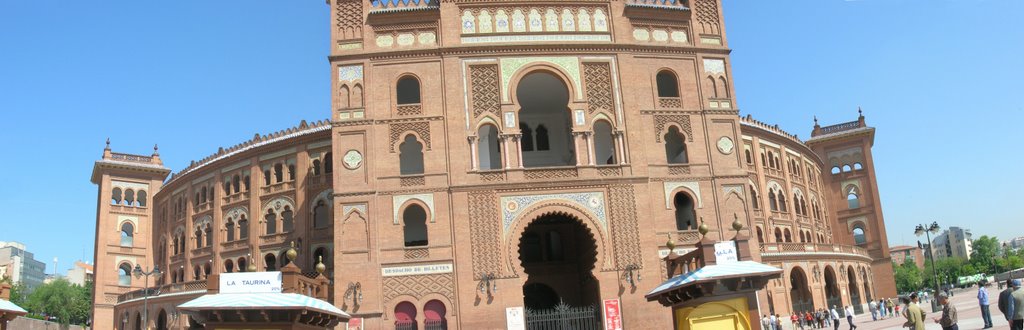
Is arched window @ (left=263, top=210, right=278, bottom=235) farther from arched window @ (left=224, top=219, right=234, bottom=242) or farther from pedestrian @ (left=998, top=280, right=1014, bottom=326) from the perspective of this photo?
pedestrian @ (left=998, top=280, right=1014, bottom=326)

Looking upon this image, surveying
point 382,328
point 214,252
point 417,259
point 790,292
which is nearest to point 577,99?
point 417,259

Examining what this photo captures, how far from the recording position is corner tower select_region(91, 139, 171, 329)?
1981 inches

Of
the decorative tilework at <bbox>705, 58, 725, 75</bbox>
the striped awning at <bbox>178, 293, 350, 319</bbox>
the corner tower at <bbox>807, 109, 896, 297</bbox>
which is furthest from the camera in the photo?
the corner tower at <bbox>807, 109, 896, 297</bbox>

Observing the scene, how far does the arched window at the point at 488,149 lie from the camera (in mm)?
33500

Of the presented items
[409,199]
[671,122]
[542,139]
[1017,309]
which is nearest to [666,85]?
[671,122]

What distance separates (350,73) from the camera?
31.2 m

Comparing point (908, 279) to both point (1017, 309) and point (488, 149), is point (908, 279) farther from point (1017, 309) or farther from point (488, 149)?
point (1017, 309)

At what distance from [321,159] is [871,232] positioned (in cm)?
3690

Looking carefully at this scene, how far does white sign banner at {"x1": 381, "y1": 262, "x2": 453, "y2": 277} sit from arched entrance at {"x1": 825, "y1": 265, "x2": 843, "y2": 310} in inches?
1001

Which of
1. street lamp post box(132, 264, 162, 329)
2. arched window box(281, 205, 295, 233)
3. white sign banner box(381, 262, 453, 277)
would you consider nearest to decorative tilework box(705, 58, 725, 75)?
white sign banner box(381, 262, 453, 277)

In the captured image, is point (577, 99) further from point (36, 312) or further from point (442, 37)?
point (36, 312)

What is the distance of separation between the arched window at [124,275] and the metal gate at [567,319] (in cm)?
3270

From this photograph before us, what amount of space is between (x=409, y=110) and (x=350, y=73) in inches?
106

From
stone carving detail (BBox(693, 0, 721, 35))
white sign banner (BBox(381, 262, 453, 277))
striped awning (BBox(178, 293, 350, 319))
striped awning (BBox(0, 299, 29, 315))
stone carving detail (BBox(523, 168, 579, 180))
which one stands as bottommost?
striped awning (BBox(178, 293, 350, 319))
